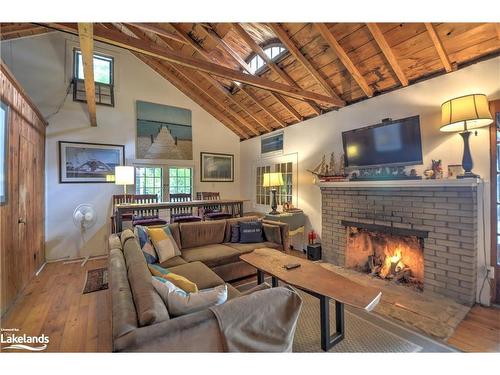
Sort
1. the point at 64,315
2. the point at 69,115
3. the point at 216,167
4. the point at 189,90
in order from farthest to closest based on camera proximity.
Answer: the point at 216,167 < the point at 189,90 < the point at 69,115 < the point at 64,315

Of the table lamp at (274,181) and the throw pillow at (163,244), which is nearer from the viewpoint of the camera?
the throw pillow at (163,244)

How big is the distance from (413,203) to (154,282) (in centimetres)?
310

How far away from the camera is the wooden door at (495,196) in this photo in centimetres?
243

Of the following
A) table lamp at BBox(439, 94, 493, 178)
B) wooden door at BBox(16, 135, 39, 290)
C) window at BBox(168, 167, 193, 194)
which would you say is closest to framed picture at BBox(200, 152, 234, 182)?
window at BBox(168, 167, 193, 194)

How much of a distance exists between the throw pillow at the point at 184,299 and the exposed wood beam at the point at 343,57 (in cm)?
305

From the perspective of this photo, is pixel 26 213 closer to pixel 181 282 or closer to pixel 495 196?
pixel 181 282

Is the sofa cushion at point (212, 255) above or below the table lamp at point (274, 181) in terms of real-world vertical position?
below

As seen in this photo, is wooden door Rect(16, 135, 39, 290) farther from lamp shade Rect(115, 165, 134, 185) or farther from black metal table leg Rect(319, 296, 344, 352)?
black metal table leg Rect(319, 296, 344, 352)

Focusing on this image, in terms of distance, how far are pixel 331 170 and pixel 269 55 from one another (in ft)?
7.51

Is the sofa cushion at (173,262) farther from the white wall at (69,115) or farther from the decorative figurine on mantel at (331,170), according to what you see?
the white wall at (69,115)

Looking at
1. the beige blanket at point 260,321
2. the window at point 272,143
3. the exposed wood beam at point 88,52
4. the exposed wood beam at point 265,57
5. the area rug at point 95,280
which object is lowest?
the area rug at point 95,280

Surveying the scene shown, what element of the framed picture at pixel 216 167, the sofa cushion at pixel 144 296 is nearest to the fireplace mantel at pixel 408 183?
the sofa cushion at pixel 144 296

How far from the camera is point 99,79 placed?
495 centimetres

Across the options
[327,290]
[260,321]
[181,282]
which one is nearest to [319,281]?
[327,290]
